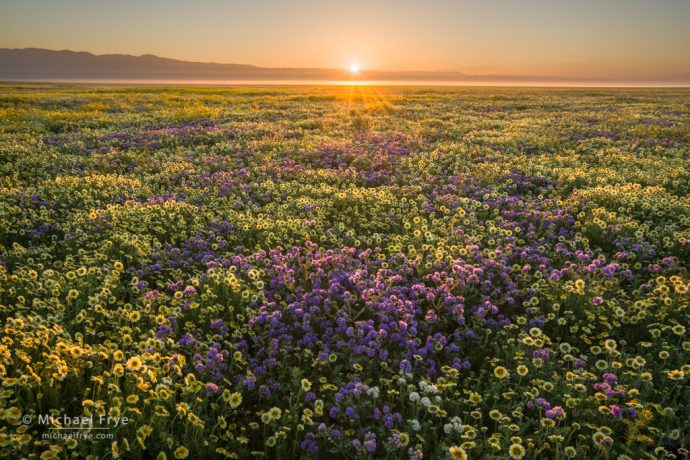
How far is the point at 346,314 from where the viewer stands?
5668 millimetres

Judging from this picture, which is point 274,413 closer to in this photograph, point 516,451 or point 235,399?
point 235,399

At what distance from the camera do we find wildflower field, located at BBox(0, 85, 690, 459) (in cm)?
396

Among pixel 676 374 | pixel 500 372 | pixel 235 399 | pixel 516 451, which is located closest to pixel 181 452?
pixel 235 399

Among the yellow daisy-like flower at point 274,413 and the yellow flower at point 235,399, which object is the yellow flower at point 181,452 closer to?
the yellow flower at point 235,399

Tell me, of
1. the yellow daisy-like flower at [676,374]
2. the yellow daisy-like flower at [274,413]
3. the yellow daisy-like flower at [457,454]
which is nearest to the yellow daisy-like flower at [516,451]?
the yellow daisy-like flower at [457,454]

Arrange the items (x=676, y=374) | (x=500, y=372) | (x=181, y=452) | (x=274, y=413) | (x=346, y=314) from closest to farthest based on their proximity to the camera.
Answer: (x=181, y=452), (x=274, y=413), (x=676, y=374), (x=500, y=372), (x=346, y=314)

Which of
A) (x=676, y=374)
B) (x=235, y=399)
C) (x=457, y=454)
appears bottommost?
(x=457, y=454)

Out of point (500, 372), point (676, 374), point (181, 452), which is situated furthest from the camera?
point (500, 372)

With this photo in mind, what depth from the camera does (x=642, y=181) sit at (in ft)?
40.9

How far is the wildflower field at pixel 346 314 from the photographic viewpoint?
396 cm

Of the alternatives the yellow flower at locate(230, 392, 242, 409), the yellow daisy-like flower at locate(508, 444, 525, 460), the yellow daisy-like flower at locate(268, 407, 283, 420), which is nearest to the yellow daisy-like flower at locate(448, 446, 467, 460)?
the yellow daisy-like flower at locate(508, 444, 525, 460)

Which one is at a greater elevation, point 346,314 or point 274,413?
point 346,314

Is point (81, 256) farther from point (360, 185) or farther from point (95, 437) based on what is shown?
point (360, 185)

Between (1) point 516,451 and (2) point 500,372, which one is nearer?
(1) point 516,451
